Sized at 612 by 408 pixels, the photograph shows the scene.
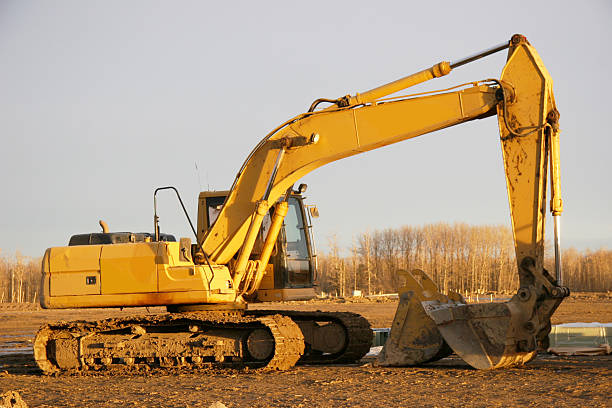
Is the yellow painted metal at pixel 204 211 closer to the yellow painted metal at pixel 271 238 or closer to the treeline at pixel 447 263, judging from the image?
the yellow painted metal at pixel 271 238

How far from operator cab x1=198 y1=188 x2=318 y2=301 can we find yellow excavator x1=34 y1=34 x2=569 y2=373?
0.17 ft

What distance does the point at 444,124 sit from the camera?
11562mm

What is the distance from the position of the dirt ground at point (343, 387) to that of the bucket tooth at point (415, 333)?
22 centimetres

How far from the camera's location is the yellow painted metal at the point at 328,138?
1153 cm

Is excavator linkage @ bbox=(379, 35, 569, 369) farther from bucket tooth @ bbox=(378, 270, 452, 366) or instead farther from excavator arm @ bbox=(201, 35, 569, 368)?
bucket tooth @ bbox=(378, 270, 452, 366)

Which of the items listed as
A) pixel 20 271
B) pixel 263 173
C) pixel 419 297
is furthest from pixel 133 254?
pixel 20 271

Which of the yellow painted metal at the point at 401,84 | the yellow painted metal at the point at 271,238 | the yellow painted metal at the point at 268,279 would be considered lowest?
the yellow painted metal at the point at 268,279

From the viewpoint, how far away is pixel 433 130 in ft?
38.3

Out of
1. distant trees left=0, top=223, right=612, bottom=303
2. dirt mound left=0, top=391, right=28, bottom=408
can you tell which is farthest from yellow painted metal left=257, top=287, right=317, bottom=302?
distant trees left=0, top=223, right=612, bottom=303

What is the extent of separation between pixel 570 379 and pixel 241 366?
4.89 meters

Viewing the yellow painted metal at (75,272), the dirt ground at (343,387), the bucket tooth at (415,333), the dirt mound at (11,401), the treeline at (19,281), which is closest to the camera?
the dirt mound at (11,401)

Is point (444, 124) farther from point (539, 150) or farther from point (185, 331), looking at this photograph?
point (185, 331)

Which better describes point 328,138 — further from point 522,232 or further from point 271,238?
point 522,232

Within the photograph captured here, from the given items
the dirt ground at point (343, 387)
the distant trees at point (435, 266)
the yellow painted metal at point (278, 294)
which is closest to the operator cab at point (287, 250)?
the yellow painted metal at point (278, 294)
